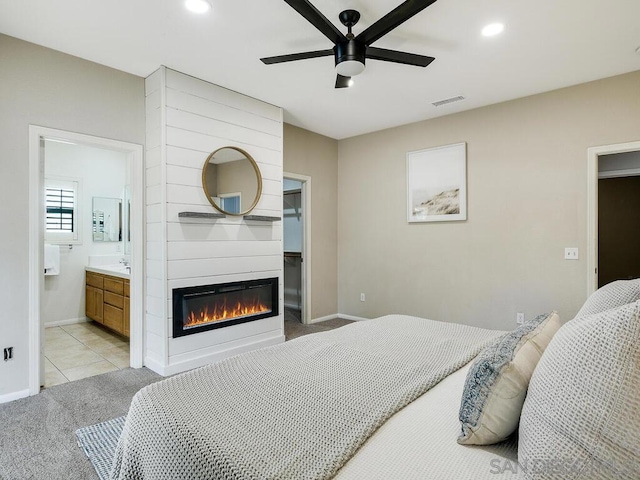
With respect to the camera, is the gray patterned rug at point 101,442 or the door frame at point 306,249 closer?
the gray patterned rug at point 101,442

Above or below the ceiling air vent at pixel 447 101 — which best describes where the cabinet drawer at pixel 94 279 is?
below

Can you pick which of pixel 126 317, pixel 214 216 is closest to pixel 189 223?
pixel 214 216

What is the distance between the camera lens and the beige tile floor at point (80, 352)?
3.23 meters

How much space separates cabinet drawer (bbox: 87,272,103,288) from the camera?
471 centimetres

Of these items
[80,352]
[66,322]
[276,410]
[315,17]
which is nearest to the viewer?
[276,410]

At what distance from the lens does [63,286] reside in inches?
196

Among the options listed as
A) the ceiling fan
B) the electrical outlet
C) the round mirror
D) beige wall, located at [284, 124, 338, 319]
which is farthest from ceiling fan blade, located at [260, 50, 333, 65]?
the electrical outlet

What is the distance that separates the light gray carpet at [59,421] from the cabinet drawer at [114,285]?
124 centimetres

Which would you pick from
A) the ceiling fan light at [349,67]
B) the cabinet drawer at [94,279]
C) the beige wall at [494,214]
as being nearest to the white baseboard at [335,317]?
the beige wall at [494,214]

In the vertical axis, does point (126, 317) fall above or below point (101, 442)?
above

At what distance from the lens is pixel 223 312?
11.9 ft

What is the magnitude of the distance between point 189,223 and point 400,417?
107 inches

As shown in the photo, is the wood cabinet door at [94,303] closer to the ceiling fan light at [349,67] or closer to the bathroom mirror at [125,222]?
the bathroom mirror at [125,222]

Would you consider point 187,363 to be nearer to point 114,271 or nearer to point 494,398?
point 114,271
